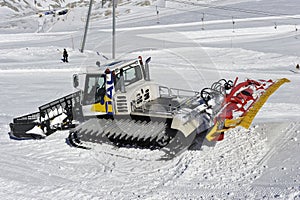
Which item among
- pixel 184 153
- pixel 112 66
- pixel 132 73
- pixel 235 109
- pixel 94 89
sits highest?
pixel 112 66

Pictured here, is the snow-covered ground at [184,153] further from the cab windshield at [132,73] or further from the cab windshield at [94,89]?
the cab windshield at [132,73]

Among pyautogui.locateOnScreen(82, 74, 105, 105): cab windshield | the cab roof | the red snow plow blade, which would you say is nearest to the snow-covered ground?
the red snow plow blade

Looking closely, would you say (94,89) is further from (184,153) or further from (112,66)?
(184,153)

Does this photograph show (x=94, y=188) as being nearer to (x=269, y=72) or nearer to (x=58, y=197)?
(x=58, y=197)

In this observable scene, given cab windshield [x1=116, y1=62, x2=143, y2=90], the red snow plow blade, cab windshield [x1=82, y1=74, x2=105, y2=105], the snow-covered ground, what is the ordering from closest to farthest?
the snow-covered ground → the red snow plow blade → cab windshield [x1=82, y1=74, x2=105, y2=105] → cab windshield [x1=116, y1=62, x2=143, y2=90]

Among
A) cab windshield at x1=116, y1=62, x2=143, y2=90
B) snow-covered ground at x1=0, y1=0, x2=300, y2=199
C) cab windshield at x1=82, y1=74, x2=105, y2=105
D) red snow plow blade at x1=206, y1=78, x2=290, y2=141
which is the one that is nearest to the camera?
snow-covered ground at x1=0, y1=0, x2=300, y2=199

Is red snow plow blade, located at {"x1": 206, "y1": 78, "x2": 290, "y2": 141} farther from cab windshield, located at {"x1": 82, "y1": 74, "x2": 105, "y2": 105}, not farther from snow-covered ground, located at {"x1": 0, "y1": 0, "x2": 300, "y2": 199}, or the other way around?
cab windshield, located at {"x1": 82, "y1": 74, "x2": 105, "y2": 105}

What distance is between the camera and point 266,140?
958 cm

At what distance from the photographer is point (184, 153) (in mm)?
9109

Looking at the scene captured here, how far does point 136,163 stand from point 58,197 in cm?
222

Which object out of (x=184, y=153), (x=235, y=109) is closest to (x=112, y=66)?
(x=184, y=153)

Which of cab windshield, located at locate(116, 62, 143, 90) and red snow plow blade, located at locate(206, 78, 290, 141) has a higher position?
cab windshield, located at locate(116, 62, 143, 90)

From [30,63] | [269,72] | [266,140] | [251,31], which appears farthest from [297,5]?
[266,140]

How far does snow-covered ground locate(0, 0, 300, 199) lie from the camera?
24.7 ft
